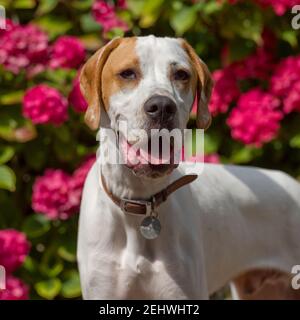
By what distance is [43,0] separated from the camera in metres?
4.88

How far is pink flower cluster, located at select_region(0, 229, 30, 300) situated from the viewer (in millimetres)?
4105

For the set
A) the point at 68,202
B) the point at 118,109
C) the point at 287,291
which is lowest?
the point at 287,291

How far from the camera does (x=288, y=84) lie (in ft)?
15.6

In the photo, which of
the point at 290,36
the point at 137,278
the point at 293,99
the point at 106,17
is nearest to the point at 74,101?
the point at 106,17

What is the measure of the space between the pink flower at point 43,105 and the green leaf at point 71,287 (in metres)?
0.76

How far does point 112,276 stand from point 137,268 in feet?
0.32

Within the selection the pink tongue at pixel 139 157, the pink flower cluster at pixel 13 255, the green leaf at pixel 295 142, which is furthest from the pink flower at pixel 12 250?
the green leaf at pixel 295 142

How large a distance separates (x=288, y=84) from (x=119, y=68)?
1788 millimetres

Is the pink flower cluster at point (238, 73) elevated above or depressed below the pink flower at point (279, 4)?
below

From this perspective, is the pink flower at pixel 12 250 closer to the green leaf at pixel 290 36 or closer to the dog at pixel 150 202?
the dog at pixel 150 202

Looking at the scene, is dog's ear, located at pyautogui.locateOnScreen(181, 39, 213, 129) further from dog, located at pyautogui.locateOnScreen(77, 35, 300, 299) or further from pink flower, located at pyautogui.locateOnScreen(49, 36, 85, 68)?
pink flower, located at pyautogui.locateOnScreen(49, 36, 85, 68)

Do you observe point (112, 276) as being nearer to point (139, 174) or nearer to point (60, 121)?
point (139, 174)

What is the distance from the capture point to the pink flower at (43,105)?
440 cm

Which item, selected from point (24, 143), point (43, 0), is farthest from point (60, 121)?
point (43, 0)
